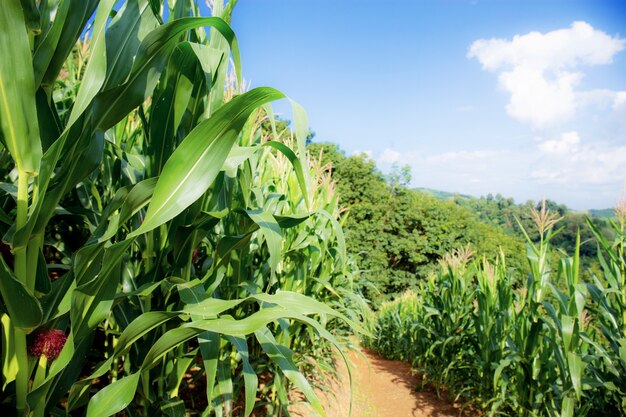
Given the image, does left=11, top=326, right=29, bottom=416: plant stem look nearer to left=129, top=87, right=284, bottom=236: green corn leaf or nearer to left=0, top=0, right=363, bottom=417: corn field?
left=0, top=0, right=363, bottom=417: corn field

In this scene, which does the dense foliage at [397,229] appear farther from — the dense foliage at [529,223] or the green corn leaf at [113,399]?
the green corn leaf at [113,399]

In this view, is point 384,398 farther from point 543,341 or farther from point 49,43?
point 49,43

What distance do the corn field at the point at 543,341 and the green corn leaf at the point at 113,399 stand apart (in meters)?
2.46

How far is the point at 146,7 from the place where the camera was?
854mm

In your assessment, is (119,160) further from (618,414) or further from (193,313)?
(618,414)

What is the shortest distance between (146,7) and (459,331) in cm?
422

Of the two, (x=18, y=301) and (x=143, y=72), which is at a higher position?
(x=143, y=72)

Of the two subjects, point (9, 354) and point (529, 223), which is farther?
point (529, 223)

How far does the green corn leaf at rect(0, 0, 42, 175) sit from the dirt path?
9.17ft

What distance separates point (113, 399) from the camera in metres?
0.74

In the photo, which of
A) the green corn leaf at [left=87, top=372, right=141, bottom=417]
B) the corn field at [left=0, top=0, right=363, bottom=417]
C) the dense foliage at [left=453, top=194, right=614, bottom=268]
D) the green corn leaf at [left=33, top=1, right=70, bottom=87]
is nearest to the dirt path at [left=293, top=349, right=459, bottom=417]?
the corn field at [left=0, top=0, right=363, bottom=417]

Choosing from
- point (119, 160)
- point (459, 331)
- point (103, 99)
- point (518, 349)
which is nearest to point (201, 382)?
point (119, 160)

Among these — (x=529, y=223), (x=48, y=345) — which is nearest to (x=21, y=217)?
(x=48, y=345)

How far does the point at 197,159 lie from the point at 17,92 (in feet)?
1.09
